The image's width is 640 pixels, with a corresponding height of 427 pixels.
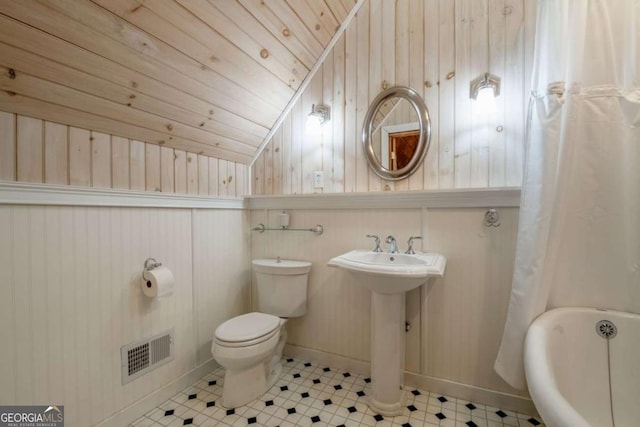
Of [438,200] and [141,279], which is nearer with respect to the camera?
[141,279]

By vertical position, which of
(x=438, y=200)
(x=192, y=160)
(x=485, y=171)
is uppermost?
(x=192, y=160)

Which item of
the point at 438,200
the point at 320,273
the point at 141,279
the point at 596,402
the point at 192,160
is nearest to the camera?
the point at 596,402

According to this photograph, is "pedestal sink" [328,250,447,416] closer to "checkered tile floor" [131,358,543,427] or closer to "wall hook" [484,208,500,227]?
"checkered tile floor" [131,358,543,427]

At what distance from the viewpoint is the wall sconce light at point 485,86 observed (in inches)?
61.7

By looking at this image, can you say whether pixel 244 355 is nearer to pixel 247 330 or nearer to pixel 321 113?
pixel 247 330

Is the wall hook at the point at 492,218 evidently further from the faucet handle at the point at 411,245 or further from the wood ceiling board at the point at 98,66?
the wood ceiling board at the point at 98,66

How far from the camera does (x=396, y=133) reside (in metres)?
1.86

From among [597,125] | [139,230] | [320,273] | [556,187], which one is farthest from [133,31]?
[597,125]

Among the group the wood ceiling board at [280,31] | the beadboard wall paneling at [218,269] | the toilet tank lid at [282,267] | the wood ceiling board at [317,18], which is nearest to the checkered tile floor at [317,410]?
the beadboard wall paneling at [218,269]

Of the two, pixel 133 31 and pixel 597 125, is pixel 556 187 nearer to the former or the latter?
pixel 597 125

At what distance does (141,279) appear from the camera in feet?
5.23

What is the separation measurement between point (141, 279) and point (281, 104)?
1499 mm

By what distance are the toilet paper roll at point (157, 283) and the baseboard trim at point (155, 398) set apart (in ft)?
1.95

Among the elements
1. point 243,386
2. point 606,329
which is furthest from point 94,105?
point 606,329
